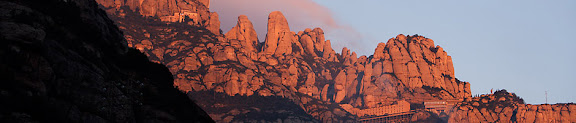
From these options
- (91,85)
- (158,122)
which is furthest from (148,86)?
(91,85)

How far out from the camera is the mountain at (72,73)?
35.7 metres

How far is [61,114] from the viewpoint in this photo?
126 ft

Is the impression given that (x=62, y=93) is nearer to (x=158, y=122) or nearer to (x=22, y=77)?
(x=22, y=77)

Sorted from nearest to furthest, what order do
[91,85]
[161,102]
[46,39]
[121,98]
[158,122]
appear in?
1. [46,39]
2. [91,85]
3. [121,98]
4. [158,122]
5. [161,102]

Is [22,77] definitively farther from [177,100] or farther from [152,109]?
[177,100]

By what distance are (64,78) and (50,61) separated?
1803 mm

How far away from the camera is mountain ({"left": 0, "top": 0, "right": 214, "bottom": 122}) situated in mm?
35656

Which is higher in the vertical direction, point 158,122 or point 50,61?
point 50,61

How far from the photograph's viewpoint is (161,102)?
5597cm

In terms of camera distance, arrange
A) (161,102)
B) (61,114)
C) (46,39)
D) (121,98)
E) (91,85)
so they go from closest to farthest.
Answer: (61,114)
(46,39)
(91,85)
(121,98)
(161,102)

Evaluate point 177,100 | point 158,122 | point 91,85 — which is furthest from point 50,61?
point 177,100

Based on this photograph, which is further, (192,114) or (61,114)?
(192,114)

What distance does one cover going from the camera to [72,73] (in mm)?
41594

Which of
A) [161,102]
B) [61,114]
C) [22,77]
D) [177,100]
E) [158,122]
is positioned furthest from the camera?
[177,100]
